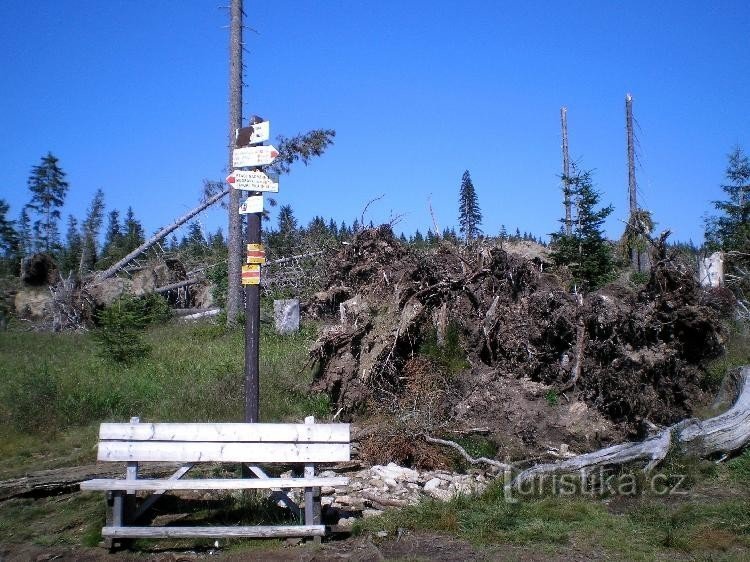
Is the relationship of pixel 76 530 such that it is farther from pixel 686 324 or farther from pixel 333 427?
pixel 686 324

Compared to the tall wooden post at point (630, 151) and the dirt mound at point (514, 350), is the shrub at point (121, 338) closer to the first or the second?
the dirt mound at point (514, 350)

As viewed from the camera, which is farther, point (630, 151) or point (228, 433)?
point (630, 151)

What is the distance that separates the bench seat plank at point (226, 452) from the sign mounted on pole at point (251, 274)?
1.59m

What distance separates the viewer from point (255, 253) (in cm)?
632

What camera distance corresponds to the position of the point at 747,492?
20.0 feet

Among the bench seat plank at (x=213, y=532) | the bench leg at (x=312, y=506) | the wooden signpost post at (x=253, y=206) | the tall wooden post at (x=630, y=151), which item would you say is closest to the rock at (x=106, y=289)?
the wooden signpost post at (x=253, y=206)

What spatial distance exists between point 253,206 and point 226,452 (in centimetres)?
233

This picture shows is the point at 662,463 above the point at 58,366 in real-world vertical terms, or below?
below

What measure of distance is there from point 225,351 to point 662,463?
8846mm

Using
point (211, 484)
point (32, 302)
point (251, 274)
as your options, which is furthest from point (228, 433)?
point (32, 302)

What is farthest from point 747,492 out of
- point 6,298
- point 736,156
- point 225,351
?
point 6,298

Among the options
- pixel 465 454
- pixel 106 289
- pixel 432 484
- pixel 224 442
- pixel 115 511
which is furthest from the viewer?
pixel 106 289

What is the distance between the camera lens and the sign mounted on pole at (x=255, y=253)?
6.29 m

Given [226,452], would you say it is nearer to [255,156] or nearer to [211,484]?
[211,484]
